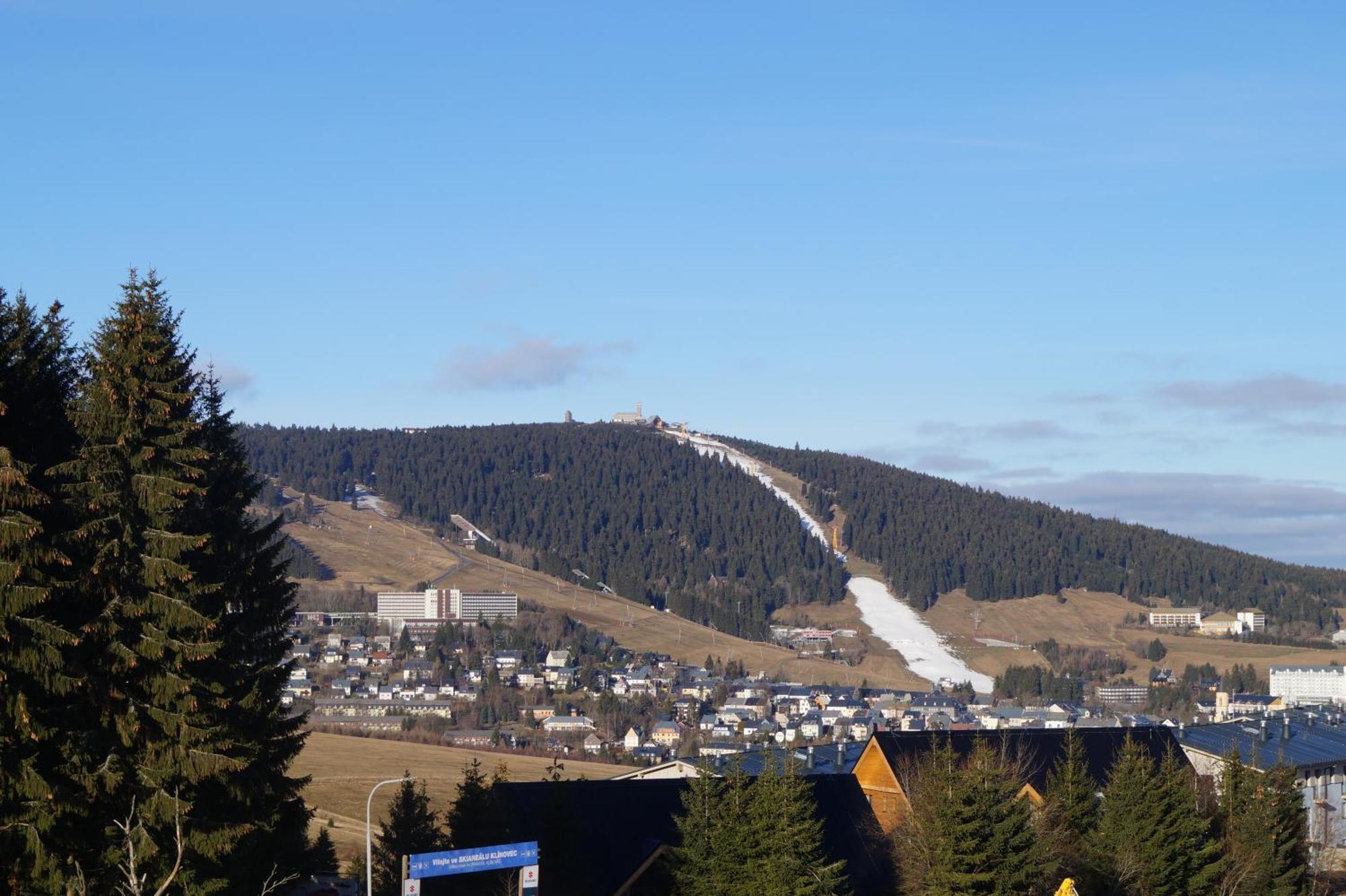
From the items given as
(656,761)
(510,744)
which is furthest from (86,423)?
(510,744)

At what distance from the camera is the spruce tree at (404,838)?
49.9 meters

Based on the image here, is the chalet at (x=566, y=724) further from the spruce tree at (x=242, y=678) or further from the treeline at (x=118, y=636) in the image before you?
the treeline at (x=118, y=636)

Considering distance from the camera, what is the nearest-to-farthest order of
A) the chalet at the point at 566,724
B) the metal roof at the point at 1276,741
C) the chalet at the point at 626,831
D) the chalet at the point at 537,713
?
the chalet at the point at 626,831
the metal roof at the point at 1276,741
the chalet at the point at 566,724
the chalet at the point at 537,713

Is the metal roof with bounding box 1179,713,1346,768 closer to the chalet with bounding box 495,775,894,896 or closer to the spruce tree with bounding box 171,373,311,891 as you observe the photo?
the chalet with bounding box 495,775,894,896

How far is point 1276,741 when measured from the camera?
89.1 metres

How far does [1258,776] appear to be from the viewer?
6241 centimetres

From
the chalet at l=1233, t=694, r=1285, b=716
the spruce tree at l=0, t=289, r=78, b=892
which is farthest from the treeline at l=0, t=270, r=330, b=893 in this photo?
the chalet at l=1233, t=694, r=1285, b=716

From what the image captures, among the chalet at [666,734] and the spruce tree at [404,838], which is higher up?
the spruce tree at [404,838]

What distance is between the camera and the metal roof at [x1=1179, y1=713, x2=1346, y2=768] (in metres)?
82.8

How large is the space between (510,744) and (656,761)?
24805mm

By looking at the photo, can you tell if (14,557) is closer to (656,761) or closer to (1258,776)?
(1258,776)

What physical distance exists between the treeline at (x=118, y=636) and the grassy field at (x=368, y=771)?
120 ft

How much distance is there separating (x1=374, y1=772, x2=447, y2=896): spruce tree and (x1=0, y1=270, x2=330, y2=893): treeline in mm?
14271

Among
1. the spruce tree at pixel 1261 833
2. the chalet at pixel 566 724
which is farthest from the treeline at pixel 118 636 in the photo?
the chalet at pixel 566 724
